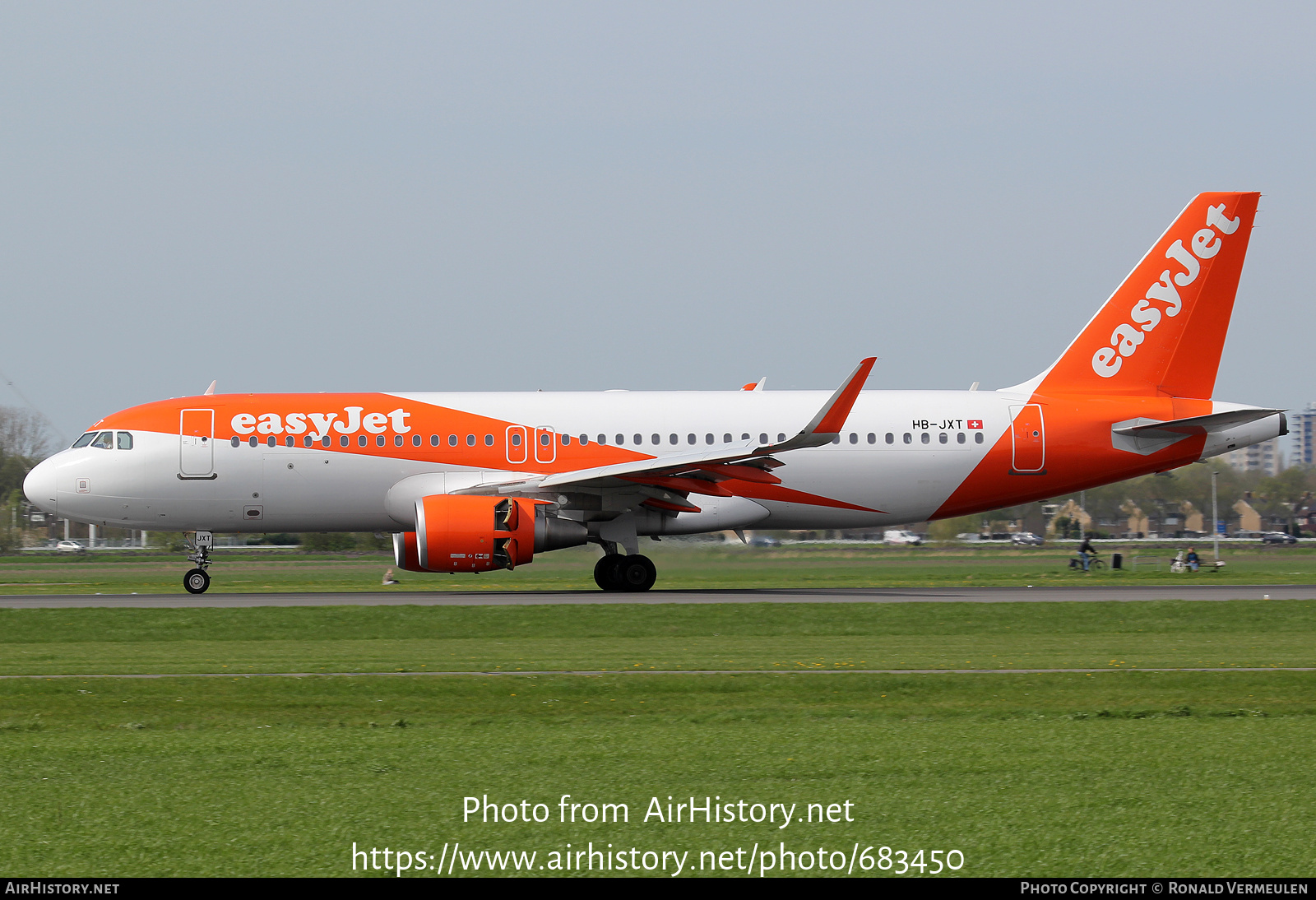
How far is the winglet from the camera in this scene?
22578 mm

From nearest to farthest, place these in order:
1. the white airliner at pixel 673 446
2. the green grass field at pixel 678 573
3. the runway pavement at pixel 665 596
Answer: the runway pavement at pixel 665 596, the white airliner at pixel 673 446, the green grass field at pixel 678 573

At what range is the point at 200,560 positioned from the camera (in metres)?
26.7

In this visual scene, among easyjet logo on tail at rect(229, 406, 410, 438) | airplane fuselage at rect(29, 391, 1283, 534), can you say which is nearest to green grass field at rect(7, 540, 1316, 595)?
airplane fuselage at rect(29, 391, 1283, 534)

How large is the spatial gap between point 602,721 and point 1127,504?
78.5 m

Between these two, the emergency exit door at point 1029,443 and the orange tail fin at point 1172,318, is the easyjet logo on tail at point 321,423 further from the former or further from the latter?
the orange tail fin at point 1172,318

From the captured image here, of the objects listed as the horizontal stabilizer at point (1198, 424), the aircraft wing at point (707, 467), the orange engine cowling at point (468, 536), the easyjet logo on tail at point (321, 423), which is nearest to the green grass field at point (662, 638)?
the orange engine cowling at point (468, 536)

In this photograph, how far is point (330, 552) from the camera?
47594 millimetres

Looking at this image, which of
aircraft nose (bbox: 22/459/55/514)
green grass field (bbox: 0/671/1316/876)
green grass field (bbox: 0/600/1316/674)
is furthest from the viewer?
aircraft nose (bbox: 22/459/55/514)

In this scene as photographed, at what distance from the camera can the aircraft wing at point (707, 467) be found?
2277cm

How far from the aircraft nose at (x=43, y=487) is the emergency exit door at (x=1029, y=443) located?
733 inches

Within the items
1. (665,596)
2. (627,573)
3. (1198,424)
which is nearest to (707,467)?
(665,596)

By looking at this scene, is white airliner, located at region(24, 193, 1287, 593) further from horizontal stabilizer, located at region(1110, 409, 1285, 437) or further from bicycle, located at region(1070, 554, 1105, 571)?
bicycle, located at region(1070, 554, 1105, 571)

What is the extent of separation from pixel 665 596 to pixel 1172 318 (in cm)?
1171
